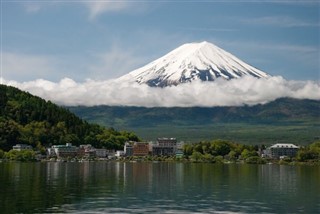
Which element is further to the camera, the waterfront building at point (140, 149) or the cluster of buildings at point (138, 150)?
the waterfront building at point (140, 149)

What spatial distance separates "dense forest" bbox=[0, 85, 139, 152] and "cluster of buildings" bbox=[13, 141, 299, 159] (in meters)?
3.16

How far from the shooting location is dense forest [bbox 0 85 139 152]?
12512cm

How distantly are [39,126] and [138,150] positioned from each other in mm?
29508

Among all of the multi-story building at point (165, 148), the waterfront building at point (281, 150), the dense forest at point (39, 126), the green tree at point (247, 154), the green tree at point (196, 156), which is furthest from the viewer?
the multi-story building at point (165, 148)

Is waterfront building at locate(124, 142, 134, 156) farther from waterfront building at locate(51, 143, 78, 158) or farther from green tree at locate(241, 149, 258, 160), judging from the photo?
green tree at locate(241, 149, 258, 160)

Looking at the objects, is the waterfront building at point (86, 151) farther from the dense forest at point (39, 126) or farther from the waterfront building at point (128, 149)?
the waterfront building at point (128, 149)

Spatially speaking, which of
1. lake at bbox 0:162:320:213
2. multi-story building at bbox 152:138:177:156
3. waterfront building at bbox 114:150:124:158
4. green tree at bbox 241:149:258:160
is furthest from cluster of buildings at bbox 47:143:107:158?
lake at bbox 0:162:320:213

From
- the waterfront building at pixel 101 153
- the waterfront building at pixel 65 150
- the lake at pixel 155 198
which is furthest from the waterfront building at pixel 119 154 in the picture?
the lake at pixel 155 198

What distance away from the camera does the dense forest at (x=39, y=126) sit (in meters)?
125

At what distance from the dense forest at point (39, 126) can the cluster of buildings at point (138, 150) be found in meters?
3.16

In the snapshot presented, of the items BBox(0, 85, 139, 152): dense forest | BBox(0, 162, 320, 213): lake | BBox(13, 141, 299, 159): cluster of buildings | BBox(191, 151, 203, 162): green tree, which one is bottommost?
BBox(0, 162, 320, 213): lake

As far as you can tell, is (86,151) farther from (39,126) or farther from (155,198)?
(155,198)

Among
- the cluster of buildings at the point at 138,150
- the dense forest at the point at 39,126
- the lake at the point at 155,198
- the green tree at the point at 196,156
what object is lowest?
the lake at the point at 155,198

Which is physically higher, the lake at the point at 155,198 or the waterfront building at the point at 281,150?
the waterfront building at the point at 281,150
